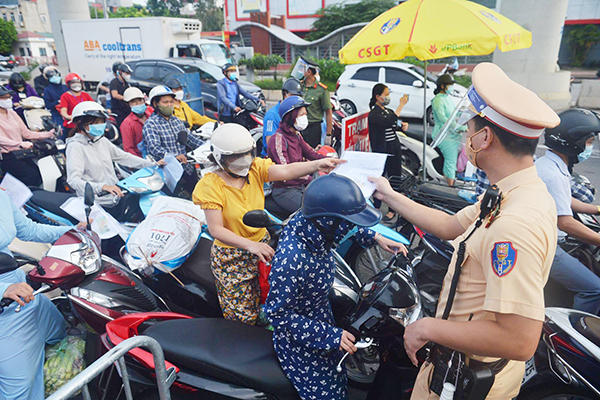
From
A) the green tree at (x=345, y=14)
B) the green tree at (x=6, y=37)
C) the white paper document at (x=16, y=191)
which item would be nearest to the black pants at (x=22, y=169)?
the white paper document at (x=16, y=191)

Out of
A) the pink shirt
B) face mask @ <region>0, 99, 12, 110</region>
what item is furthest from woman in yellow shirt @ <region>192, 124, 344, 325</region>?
face mask @ <region>0, 99, 12, 110</region>

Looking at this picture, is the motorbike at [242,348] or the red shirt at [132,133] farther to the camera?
the red shirt at [132,133]

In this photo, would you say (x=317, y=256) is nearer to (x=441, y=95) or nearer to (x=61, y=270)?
(x=61, y=270)

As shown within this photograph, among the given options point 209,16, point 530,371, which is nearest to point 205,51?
point 530,371

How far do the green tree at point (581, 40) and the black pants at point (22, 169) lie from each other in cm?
3197

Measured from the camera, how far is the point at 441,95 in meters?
6.15

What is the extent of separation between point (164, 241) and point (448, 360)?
197 centimetres

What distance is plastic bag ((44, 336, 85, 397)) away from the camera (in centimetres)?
255

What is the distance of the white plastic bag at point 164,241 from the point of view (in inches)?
108

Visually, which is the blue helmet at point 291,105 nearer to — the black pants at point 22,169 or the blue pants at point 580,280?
the blue pants at point 580,280

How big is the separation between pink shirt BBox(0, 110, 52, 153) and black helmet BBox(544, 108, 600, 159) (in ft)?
18.6

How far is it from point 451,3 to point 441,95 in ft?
6.06

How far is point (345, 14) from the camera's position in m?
31.8

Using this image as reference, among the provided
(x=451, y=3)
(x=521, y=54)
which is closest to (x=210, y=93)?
(x=451, y=3)
